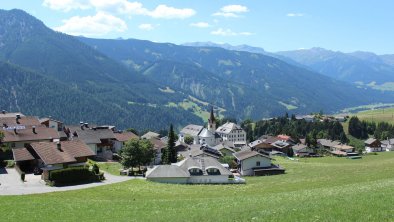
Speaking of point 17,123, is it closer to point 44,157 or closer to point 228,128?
point 44,157

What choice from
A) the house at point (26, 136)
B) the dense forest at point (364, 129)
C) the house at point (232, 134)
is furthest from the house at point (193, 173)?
the dense forest at point (364, 129)

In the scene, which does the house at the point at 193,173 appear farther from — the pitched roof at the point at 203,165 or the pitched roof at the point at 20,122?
the pitched roof at the point at 20,122

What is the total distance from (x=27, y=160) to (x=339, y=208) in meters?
51.0

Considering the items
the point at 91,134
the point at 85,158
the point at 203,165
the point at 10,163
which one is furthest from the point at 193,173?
the point at 91,134

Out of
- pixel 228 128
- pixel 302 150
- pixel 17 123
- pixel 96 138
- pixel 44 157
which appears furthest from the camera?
pixel 228 128

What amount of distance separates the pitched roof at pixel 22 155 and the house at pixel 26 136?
10597mm

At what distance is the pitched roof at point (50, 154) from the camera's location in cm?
6177

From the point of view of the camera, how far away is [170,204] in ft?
117

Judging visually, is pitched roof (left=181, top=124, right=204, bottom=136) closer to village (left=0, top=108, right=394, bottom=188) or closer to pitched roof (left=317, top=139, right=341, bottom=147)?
pitched roof (left=317, top=139, right=341, bottom=147)

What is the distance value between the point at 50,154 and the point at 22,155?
3.94m

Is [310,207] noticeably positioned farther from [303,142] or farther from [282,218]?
[303,142]

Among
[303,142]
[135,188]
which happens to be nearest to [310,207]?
[135,188]

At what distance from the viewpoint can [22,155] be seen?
62875mm

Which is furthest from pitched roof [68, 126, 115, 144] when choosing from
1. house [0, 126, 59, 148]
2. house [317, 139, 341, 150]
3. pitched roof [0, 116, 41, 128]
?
house [317, 139, 341, 150]
